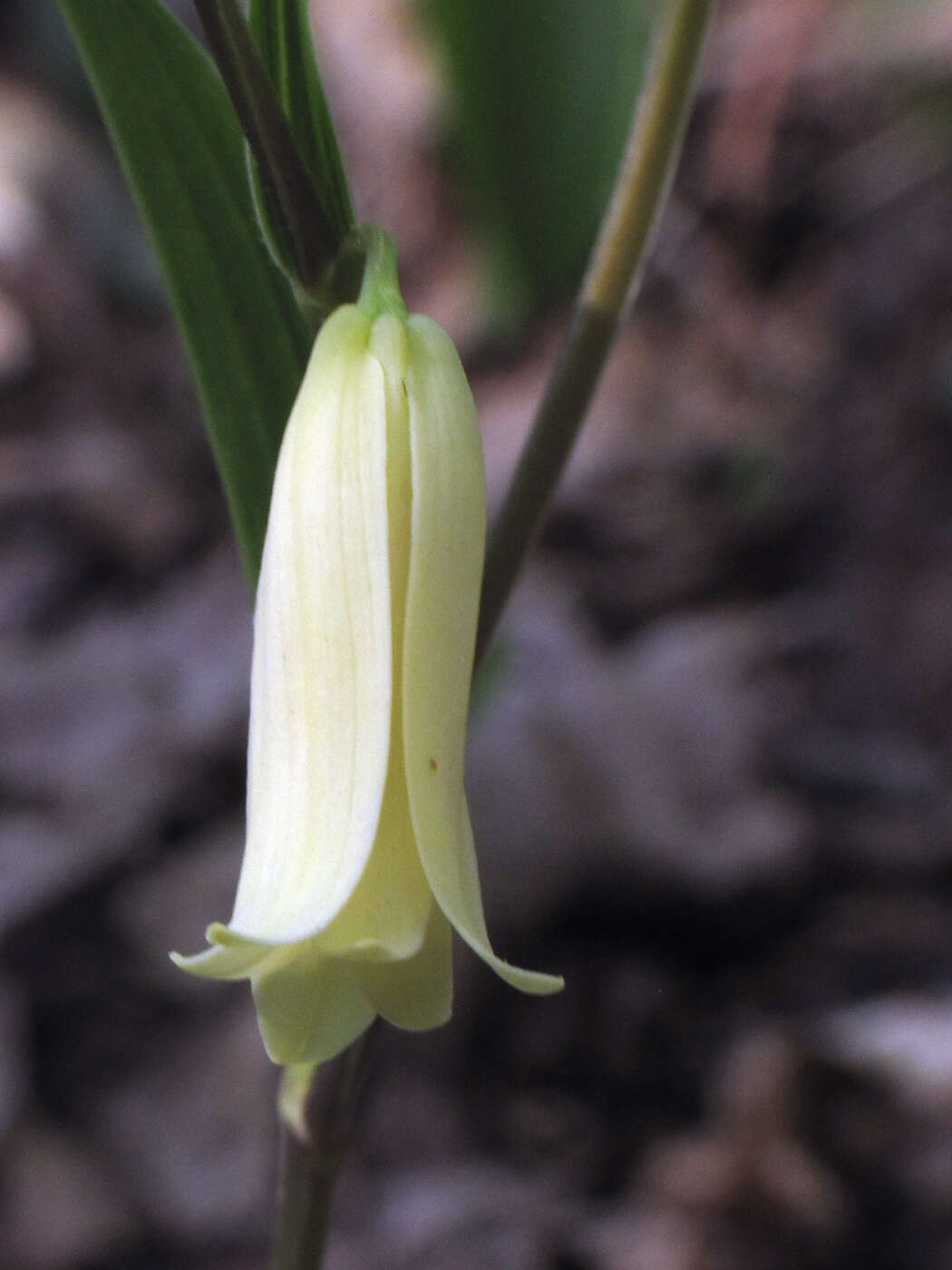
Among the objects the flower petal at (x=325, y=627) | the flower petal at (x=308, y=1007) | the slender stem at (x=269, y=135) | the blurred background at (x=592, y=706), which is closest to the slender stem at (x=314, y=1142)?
the flower petal at (x=308, y=1007)

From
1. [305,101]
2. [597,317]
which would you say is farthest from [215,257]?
[597,317]

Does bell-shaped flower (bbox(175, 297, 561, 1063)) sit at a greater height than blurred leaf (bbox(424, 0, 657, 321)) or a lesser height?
greater

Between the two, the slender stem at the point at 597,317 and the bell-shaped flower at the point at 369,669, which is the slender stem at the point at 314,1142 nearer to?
the bell-shaped flower at the point at 369,669

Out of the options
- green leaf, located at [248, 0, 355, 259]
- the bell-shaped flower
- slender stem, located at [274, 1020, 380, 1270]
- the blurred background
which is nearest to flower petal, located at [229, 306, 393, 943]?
the bell-shaped flower

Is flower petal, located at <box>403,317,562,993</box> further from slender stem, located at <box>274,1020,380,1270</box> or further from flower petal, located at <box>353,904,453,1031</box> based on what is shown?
slender stem, located at <box>274,1020,380,1270</box>

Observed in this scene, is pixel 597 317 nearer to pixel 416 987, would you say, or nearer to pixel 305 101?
pixel 305 101
